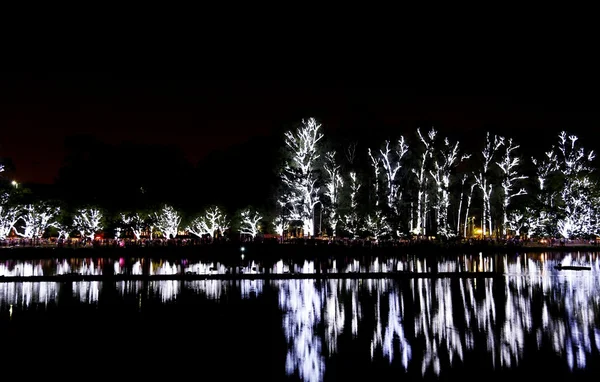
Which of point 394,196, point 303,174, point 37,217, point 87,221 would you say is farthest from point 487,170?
point 37,217

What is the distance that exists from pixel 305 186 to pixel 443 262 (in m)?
14.7

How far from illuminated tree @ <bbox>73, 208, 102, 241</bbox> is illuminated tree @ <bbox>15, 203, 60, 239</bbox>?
171 centimetres

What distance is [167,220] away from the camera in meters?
Answer: 48.4

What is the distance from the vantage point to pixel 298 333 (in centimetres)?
1362

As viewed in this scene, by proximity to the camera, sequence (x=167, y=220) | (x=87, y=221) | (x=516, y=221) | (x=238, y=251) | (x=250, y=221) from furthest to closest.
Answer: (x=516, y=221)
(x=167, y=220)
(x=250, y=221)
(x=87, y=221)
(x=238, y=251)

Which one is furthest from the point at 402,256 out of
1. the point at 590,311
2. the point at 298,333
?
the point at 298,333

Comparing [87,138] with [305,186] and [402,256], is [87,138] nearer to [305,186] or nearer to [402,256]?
[305,186]

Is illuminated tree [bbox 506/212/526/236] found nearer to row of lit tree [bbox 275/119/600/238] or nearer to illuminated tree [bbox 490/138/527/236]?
row of lit tree [bbox 275/119/600/238]

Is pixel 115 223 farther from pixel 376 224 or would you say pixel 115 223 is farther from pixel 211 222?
pixel 376 224

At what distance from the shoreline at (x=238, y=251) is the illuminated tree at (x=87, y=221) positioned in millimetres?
7223

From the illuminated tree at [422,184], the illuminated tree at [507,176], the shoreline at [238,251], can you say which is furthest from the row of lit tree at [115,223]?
the illuminated tree at [507,176]

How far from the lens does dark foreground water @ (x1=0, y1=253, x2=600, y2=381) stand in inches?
424

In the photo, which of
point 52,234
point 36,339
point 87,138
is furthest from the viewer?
point 52,234

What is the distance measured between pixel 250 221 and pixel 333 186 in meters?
6.82
